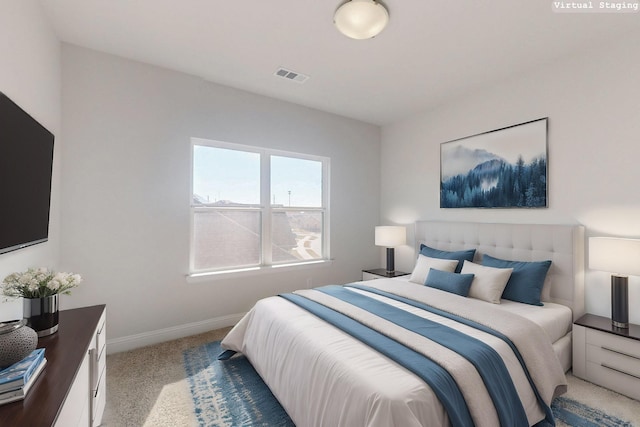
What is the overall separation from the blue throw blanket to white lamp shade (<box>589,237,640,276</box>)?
3.93 ft

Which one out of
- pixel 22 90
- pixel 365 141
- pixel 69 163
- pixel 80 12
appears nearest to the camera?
pixel 22 90

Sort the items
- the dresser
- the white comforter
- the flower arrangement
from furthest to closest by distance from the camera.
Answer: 1. the flower arrangement
2. the white comforter
3. the dresser

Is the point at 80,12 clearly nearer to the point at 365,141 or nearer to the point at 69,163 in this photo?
the point at 69,163

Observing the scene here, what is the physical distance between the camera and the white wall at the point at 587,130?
2369 millimetres

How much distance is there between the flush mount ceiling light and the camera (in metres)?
1.94

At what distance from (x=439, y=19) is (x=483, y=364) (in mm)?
2356

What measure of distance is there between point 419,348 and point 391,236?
7.90ft

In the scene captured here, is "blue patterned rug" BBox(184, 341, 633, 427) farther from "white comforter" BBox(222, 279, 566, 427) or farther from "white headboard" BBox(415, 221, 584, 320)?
"white headboard" BBox(415, 221, 584, 320)

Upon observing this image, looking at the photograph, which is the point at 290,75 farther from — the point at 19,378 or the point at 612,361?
the point at 612,361

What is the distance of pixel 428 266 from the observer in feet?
10.5

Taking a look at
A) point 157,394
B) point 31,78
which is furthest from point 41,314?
point 31,78

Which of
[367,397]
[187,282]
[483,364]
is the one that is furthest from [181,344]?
[483,364]

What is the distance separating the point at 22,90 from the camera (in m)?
1.78

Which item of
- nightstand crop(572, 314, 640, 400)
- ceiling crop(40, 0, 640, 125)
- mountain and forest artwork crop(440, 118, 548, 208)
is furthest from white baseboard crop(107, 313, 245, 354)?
nightstand crop(572, 314, 640, 400)
